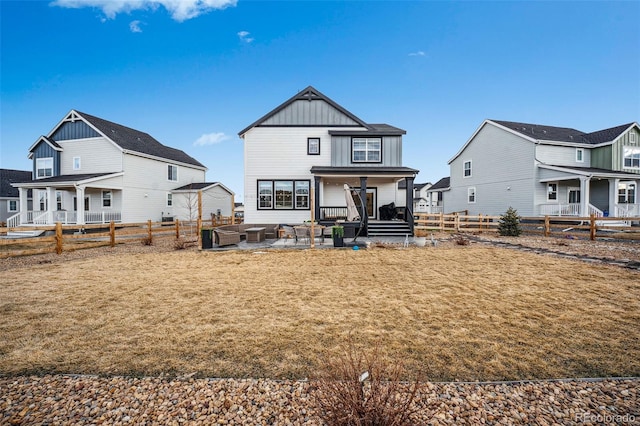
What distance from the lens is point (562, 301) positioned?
208 inches

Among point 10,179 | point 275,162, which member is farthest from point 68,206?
point 275,162

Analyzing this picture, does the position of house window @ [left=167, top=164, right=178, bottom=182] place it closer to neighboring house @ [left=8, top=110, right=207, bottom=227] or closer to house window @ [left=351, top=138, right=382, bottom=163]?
neighboring house @ [left=8, top=110, right=207, bottom=227]

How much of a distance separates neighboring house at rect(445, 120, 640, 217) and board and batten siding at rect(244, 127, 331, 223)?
16129mm

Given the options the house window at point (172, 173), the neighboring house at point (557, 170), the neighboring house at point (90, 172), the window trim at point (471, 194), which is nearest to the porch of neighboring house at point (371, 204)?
the neighboring house at point (557, 170)

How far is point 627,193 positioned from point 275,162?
2770cm

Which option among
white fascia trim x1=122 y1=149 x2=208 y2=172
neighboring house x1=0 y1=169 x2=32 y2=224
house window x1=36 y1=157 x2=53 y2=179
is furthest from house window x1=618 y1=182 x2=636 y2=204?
neighboring house x1=0 y1=169 x2=32 y2=224

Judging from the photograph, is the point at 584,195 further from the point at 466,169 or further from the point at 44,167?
the point at 44,167

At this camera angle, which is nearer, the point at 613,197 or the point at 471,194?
the point at 613,197

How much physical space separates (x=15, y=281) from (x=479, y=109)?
35153 mm

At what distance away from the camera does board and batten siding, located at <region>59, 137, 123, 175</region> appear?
69.3 ft

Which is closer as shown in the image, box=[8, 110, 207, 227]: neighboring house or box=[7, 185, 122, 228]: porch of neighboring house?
box=[7, 185, 122, 228]: porch of neighboring house

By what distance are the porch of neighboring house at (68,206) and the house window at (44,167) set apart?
142cm

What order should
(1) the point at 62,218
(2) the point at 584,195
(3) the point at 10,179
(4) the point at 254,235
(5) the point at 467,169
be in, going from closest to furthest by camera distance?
(4) the point at 254,235 < (2) the point at 584,195 < (1) the point at 62,218 < (5) the point at 467,169 < (3) the point at 10,179

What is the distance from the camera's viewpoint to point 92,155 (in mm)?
21562
